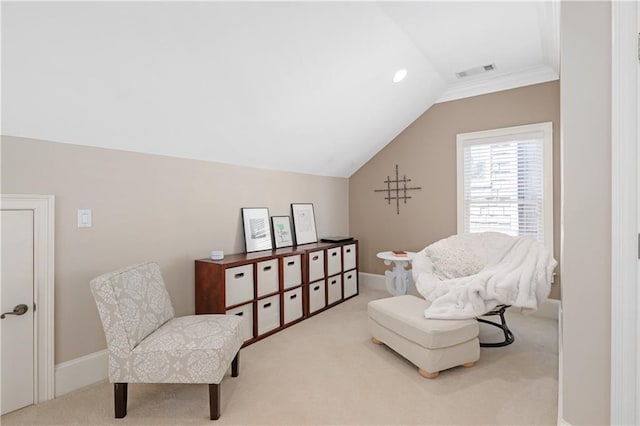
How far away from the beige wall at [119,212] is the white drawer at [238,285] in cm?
40

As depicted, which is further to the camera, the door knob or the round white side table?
the round white side table

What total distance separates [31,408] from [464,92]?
489 centimetres

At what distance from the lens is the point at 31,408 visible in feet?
6.64

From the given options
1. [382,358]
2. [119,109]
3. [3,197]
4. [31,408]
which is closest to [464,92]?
[382,358]

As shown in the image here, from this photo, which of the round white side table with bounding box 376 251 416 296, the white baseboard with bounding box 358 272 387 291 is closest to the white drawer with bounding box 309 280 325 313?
the round white side table with bounding box 376 251 416 296

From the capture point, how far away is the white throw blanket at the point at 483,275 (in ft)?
8.44

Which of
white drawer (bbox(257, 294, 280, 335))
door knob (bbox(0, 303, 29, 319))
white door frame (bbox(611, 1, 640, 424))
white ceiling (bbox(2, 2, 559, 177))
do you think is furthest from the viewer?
white drawer (bbox(257, 294, 280, 335))

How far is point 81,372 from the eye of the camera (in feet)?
7.43

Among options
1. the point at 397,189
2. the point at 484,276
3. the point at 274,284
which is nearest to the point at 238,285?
the point at 274,284

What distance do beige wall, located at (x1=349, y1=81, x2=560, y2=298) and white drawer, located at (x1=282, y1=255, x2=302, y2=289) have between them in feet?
5.64

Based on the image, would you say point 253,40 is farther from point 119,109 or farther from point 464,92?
point 464,92

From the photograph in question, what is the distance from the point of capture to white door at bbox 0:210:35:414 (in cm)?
197

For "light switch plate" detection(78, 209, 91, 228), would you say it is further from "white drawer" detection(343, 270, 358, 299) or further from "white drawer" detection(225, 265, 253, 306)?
"white drawer" detection(343, 270, 358, 299)

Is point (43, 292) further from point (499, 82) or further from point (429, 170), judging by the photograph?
point (499, 82)
